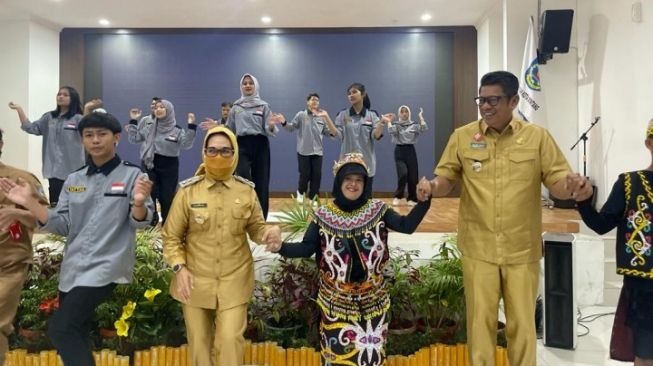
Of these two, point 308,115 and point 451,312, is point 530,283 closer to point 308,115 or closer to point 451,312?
point 451,312

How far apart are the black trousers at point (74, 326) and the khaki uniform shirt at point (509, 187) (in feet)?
6.06

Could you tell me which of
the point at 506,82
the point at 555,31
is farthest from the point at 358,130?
the point at 506,82

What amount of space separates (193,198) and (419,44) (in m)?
8.76

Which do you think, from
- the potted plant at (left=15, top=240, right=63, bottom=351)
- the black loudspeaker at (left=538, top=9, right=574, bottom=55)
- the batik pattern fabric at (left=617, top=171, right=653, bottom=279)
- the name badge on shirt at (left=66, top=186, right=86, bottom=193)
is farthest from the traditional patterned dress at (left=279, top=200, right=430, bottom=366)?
the black loudspeaker at (left=538, top=9, right=574, bottom=55)

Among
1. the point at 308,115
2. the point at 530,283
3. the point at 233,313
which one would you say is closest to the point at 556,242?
the point at 530,283

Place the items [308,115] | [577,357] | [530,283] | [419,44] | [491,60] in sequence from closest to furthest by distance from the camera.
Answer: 1. [530,283]
2. [577,357]
3. [308,115]
4. [491,60]
5. [419,44]

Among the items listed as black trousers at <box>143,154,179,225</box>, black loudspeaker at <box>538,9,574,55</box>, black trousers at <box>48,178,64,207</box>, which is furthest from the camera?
black loudspeaker at <box>538,9,574,55</box>

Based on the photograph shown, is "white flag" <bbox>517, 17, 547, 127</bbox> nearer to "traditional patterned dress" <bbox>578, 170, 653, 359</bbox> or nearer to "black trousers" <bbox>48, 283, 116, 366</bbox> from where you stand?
"traditional patterned dress" <bbox>578, 170, 653, 359</bbox>

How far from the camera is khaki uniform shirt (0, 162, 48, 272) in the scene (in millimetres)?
2488

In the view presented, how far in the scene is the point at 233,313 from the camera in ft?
7.93

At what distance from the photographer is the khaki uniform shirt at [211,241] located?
2.41m

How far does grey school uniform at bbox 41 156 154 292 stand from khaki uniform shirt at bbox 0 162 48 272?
0.59ft

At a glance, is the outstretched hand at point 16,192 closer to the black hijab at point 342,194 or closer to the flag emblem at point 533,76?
the black hijab at point 342,194

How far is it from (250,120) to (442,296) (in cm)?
257
